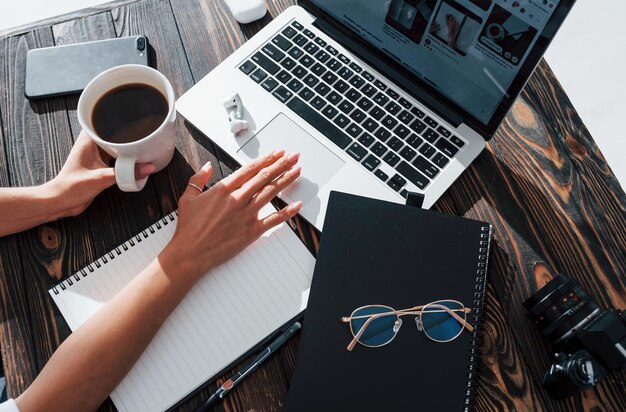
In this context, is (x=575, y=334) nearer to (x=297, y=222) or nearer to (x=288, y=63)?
(x=297, y=222)

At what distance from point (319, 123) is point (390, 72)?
15 cm

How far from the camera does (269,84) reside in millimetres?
942

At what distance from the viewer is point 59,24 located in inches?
40.7

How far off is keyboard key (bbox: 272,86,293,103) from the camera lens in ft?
1.69

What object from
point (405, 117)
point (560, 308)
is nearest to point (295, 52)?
point (405, 117)

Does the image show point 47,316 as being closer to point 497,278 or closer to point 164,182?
point 164,182

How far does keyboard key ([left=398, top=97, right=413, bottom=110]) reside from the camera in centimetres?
90

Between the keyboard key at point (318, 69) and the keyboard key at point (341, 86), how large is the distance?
0.04 metres

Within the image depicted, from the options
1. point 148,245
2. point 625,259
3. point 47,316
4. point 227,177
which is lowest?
point 47,316

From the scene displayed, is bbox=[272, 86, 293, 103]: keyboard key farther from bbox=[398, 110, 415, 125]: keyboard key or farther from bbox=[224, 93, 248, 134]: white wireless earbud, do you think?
bbox=[398, 110, 415, 125]: keyboard key

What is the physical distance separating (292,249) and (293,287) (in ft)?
0.21

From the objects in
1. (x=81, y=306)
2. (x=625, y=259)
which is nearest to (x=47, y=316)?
(x=81, y=306)

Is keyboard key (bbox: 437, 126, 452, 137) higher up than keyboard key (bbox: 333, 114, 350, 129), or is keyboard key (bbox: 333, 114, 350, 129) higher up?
keyboard key (bbox: 437, 126, 452, 137)

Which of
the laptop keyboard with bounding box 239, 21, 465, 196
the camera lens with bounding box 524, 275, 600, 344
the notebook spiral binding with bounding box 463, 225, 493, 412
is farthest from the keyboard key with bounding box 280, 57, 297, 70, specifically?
the camera lens with bounding box 524, 275, 600, 344
